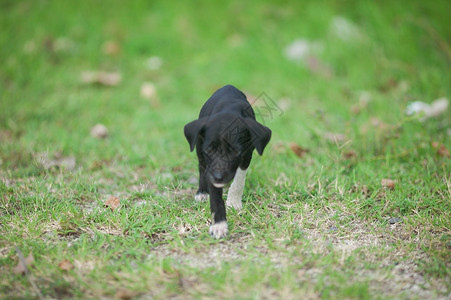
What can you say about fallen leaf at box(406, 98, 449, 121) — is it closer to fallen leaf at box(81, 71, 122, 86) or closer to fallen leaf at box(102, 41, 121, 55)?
fallen leaf at box(81, 71, 122, 86)

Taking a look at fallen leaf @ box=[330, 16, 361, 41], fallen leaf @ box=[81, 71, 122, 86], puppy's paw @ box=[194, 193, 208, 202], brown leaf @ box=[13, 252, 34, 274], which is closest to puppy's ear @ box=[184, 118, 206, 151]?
puppy's paw @ box=[194, 193, 208, 202]

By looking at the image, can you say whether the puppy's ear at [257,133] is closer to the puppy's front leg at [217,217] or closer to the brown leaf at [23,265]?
the puppy's front leg at [217,217]

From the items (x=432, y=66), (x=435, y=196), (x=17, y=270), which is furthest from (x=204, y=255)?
(x=432, y=66)

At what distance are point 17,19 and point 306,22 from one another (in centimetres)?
606

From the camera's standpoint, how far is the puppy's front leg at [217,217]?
2.93 meters

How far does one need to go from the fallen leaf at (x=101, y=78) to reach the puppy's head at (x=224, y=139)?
4596 mm

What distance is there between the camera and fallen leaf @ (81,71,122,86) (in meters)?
6.88

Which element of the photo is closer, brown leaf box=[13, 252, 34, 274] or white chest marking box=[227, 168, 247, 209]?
brown leaf box=[13, 252, 34, 274]

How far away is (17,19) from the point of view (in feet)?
26.2

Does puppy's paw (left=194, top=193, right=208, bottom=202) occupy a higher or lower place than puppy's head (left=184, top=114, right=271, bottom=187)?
lower

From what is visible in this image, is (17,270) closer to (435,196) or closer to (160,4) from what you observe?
(435,196)

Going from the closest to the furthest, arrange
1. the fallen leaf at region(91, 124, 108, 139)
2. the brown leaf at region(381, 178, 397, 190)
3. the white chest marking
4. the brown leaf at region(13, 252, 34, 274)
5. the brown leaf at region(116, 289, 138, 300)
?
the brown leaf at region(116, 289, 138, 300), the brown leaf at region(13, 252, 34, 274), the white chest marking, the brown leaf at region(381, 178, 397, 190), the fallen leaf at region(91, 124, 108, 139)

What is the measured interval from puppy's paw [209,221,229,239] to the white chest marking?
0.42 meters

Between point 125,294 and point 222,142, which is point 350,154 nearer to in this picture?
point 222,142
